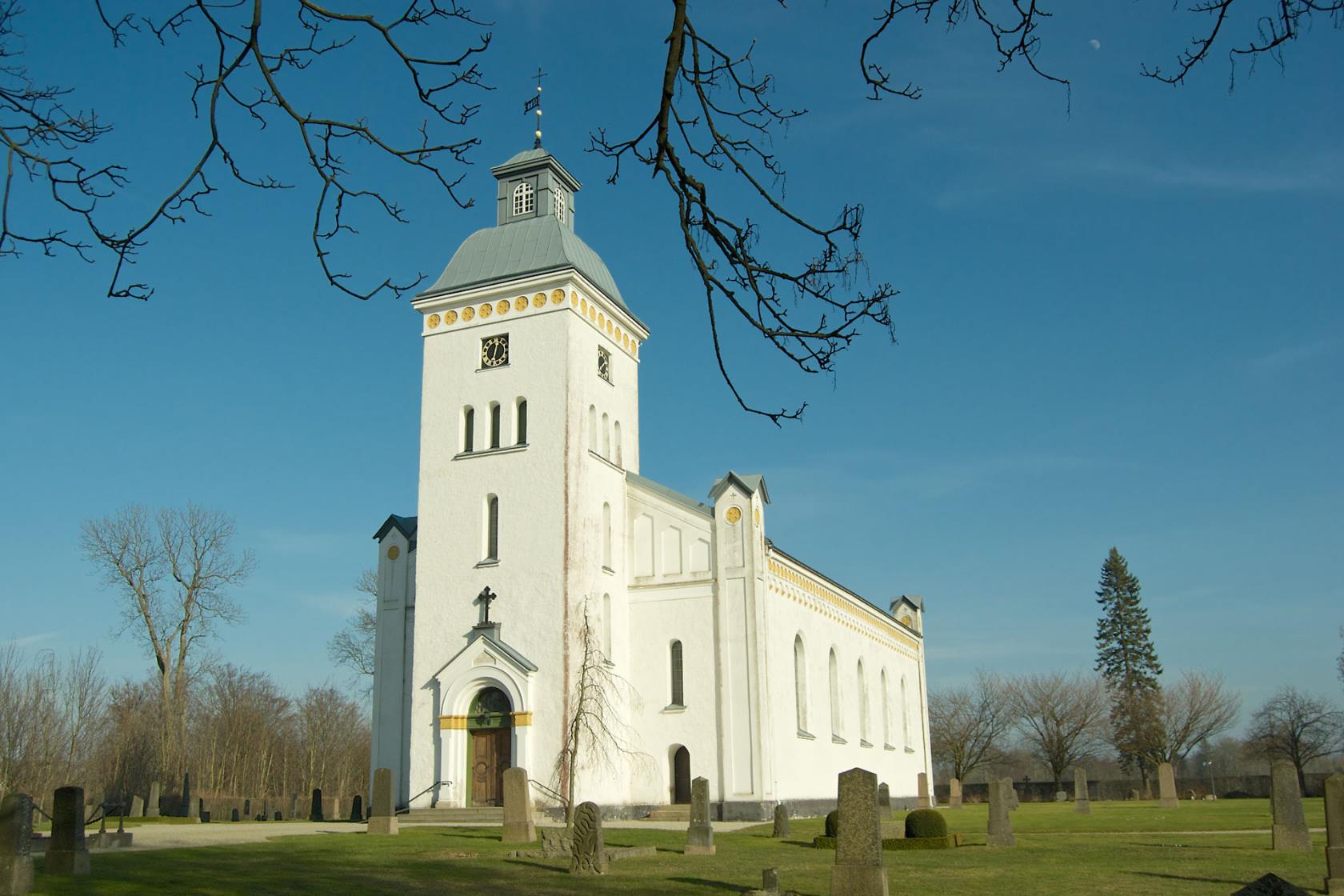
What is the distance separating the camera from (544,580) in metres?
33.3

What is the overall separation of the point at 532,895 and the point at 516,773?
9.77m

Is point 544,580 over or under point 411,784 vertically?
over

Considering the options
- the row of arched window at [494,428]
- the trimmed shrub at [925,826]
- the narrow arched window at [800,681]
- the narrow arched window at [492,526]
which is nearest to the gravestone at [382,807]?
the narrow arched window at [492,526]

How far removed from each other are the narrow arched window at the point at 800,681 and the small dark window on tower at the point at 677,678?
492 centimetres

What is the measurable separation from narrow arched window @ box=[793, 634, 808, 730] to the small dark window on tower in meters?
4.92

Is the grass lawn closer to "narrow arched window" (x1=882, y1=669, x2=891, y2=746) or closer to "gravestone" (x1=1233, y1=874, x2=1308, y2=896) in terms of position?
"gravestone" (x1=1233, y1=874, x2=1308, y2=896)

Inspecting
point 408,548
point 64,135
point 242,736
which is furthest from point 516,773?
point 242,736

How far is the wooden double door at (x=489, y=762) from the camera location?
32500 millimetres

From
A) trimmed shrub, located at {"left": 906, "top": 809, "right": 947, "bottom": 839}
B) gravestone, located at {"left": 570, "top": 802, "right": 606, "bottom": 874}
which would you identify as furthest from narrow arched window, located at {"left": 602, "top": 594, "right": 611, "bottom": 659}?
gravestone, located at {"left": 570, "top": 802, "right": 606, "bottom": 874}

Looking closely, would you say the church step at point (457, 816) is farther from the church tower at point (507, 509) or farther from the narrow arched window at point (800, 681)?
the narrow arched window at point (800, 681)

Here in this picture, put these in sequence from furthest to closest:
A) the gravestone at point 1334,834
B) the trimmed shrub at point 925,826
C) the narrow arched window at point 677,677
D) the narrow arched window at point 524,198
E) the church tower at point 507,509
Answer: the narrow arched window at point 524,198
the narrow arched window at point 677,677
the church tower at point 507,509
the trimmed shrub at point 925,826
the gravestone at point 1334,834

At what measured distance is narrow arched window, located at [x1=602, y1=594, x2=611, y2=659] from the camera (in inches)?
1356

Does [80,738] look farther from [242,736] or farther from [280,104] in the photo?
[280,104]

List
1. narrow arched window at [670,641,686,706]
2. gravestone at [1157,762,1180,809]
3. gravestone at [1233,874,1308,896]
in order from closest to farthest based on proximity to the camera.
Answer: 1. gravestone at [1233,874,1308,896]
2. narrow arched window at [670,641,686,706]
3. gravestone at [1157,762,1180,809]
